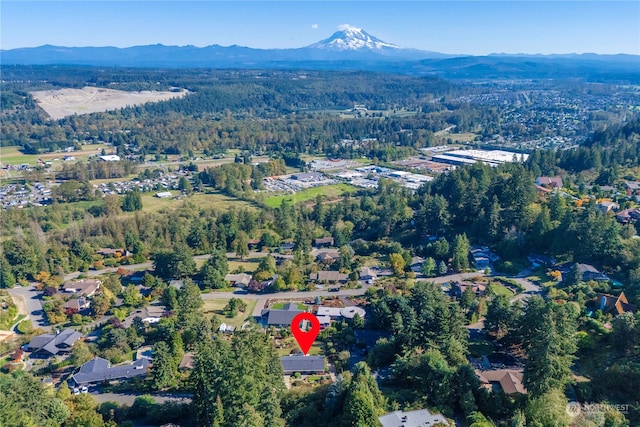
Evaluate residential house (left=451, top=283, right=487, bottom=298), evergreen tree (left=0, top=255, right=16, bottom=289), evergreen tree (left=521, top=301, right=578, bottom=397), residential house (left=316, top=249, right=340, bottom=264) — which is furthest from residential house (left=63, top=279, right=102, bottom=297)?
evergreen tree (left=521, top=301, right=578, bottom=397)

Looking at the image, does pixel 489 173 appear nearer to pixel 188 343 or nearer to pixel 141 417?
pixel 188 343

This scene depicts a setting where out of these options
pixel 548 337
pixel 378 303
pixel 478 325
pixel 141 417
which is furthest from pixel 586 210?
pixel 141 417

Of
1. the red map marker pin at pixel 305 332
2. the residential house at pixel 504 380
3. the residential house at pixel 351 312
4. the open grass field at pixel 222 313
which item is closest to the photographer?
the residential house at pixel 504 380

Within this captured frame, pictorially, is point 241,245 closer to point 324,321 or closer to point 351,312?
point 324,321

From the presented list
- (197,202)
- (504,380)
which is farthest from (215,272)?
(197,202)

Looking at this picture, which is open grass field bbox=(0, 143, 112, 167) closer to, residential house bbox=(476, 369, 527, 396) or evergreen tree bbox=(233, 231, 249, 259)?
evergreen tree bbox=(233, 231, 249, 259)

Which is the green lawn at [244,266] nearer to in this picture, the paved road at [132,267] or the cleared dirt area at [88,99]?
the paved road at [132,267]

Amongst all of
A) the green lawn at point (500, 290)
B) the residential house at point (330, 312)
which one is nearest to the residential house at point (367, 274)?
the residential house at point (330, 312)
